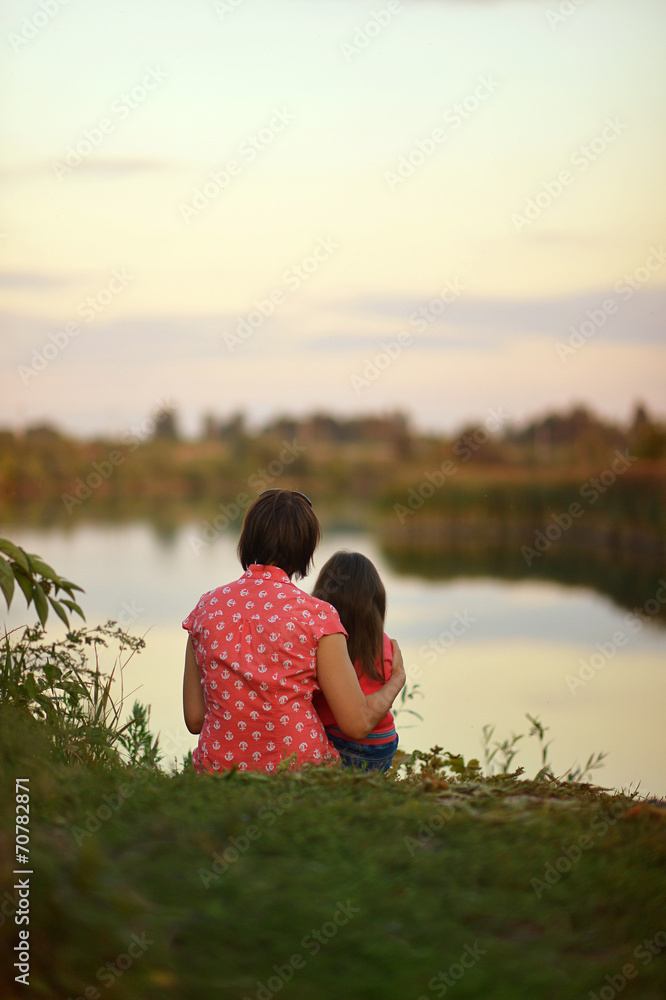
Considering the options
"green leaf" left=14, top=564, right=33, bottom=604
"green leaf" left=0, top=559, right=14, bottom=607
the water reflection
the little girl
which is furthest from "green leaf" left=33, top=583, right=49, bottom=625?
the water reflection

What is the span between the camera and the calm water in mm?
6461

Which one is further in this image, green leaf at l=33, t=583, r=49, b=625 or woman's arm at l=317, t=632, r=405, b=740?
green leaf at l=33, t=583, r=49, b=625

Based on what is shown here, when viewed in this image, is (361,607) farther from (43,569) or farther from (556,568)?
(556,568)

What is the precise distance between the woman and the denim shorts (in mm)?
211

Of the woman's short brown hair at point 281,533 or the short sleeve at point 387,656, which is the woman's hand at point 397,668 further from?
the woman's short brown hair at point 281,533

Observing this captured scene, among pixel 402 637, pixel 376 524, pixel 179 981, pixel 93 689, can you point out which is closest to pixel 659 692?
pixel 402 637

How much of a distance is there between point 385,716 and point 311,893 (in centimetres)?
146

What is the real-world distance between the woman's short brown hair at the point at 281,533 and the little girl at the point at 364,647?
29 centimetres

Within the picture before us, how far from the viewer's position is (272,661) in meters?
2.85

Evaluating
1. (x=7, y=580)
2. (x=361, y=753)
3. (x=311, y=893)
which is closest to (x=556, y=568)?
(x=361, y=753)

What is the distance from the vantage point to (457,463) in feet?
65.0

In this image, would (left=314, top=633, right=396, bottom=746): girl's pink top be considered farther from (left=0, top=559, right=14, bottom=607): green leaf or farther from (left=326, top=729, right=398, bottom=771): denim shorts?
(left=0, top=559, right=14, bottom=607): green leaf

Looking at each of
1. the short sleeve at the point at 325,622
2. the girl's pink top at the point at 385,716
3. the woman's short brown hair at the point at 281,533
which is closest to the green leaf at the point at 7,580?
the woman's short brown hair at the point at 281,533

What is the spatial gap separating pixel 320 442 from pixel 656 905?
68.7 ft
